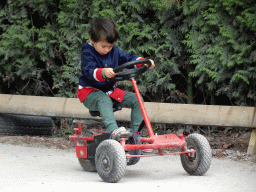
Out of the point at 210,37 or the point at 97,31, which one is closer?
the point at 97,31

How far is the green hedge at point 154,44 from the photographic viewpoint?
5.14m

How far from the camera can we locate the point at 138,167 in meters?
4.25

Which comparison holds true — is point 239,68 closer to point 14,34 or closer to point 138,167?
point 138,167

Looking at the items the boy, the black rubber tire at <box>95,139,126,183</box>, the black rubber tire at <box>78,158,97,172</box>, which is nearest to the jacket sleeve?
the boy

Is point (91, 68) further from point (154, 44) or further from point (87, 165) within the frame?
point (154, 44)

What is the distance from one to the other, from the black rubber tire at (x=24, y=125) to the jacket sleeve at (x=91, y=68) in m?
2.66

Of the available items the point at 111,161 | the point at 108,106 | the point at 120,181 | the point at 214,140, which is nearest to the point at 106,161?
the point at 111,161

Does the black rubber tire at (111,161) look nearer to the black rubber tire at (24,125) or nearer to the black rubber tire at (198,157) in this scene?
the black rubber tire at (198,157)

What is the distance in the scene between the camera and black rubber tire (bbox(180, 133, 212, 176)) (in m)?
3.41

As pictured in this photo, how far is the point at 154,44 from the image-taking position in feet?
18.9

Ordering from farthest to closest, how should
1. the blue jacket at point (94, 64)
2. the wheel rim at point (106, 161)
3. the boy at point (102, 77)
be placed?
1. the blue jacket at point (94, 64)
2. the boy at point (102, 77)
3. the wheel rim at point (106, 161)

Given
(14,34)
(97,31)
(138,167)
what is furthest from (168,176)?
(14,34)

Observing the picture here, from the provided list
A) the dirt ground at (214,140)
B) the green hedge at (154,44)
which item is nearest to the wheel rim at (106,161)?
the dirt ground at (214,140)

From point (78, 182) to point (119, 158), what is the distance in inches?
16.0
